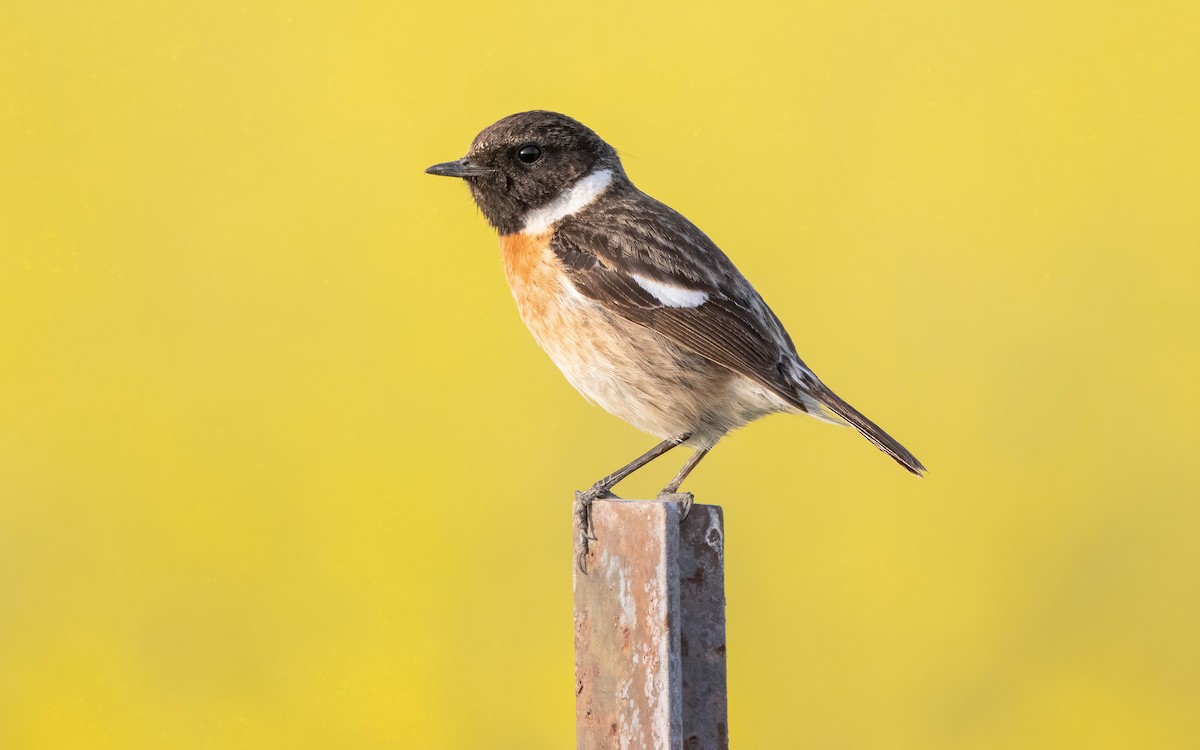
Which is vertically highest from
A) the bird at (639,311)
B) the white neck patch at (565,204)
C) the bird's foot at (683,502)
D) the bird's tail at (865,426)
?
the white neck patch at (565,204)

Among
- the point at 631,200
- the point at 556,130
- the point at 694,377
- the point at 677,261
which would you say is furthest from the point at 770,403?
the point at 556,130

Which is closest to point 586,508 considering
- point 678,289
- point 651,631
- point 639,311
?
point 651,631

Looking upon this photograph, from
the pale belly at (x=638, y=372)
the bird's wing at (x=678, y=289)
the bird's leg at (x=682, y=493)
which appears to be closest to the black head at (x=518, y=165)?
the bird's wing at (x=678, y=289)

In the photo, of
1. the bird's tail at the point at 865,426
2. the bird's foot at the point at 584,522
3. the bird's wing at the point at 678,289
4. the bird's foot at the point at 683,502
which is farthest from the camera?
the bird's wing at the point at 678,289

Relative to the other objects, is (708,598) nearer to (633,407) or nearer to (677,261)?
(633,407)

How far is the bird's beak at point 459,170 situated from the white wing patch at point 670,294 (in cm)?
78

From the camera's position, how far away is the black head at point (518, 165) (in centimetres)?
457

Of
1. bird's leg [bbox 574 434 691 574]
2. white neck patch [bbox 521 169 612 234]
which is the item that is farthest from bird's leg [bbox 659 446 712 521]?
white neck patch [bbox 521 169 612 234]

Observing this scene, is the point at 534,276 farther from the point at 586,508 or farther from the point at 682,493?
the point at 682,493

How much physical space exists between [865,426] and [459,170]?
1720 mm

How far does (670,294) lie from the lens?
4.20 metres

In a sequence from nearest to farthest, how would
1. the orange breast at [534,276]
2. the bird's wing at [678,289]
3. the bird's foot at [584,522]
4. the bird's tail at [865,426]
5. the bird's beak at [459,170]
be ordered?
the bird's foot at [584,522], the bird's tail at [865,426], the bird's wing at [678,289], the orange breast at [534,276], the bird's beak at [459,170]

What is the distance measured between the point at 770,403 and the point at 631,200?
983 millimetres

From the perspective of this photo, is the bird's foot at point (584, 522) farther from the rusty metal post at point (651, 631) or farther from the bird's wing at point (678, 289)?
the bird's wing at point (678, 289)
